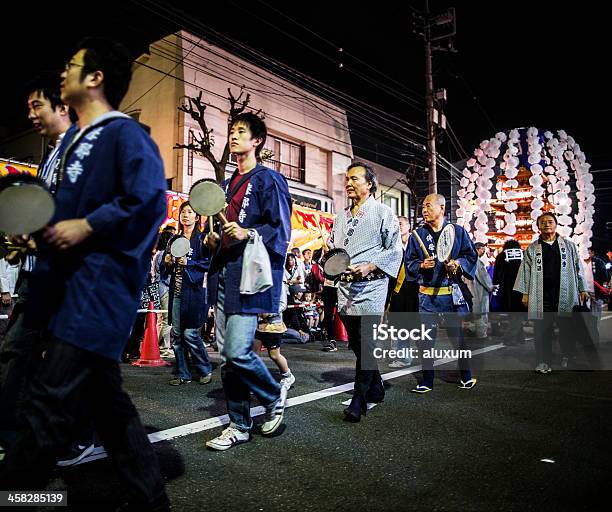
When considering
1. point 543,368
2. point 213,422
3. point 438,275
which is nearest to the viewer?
point 213,422

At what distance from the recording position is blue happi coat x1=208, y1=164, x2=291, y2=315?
3404mm

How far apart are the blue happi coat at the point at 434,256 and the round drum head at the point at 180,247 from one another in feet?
8.41

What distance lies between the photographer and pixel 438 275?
5449mm

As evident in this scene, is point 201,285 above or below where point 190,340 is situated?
above

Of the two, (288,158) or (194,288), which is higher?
(288,158)

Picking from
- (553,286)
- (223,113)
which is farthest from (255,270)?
(223,113)

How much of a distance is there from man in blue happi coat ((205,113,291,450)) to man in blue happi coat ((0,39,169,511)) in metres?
1.19

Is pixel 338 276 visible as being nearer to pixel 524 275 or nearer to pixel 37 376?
pixel 37 376

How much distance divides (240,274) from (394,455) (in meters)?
1.56

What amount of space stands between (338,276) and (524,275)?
3.89 metres

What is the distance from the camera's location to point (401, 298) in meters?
7.86

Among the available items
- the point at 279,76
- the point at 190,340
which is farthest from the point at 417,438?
the point at 279,76

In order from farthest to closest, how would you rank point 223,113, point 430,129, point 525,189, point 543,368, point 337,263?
point 223,113
point 430,129
point 525,189
point 543,368
point 337,263

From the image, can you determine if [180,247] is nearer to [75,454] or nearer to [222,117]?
[75,454]
